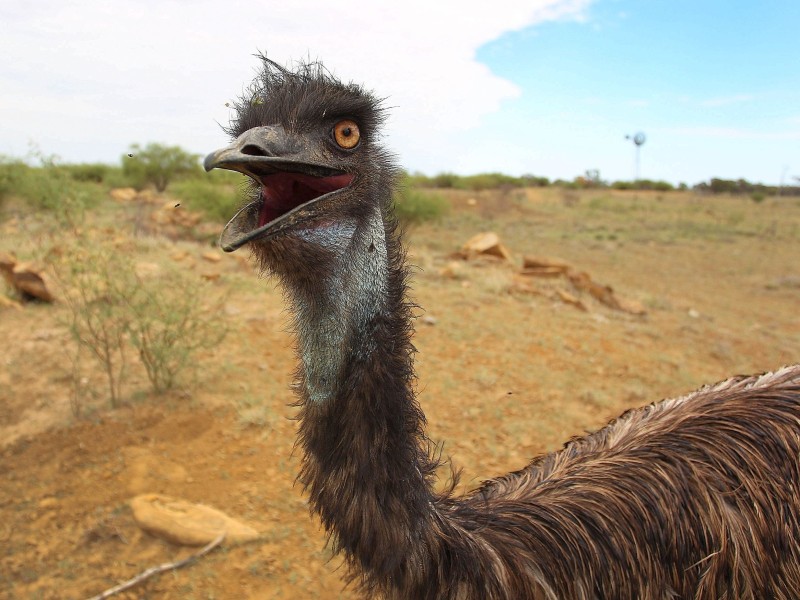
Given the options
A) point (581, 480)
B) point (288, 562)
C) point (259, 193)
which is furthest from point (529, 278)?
point (259, 193)

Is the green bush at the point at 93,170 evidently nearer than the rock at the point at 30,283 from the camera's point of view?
No

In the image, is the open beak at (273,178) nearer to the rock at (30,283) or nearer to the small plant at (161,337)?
the small plant at (161,337)

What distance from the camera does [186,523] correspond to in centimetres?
352

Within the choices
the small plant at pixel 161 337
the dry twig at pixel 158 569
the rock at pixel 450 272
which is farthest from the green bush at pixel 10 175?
the dry twig at pixel 158 569

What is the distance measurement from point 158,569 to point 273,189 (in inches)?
97.4

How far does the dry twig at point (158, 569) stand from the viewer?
309 cm

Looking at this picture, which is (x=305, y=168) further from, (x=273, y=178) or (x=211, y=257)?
(x=211, y=257)

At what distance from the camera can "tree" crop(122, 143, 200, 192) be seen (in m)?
26.5

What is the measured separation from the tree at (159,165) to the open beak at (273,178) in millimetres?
26276

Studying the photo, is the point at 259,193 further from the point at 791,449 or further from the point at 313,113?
Answer: the point at 791,449

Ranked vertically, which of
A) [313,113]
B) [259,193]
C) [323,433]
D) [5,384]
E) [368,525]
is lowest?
[5,384]

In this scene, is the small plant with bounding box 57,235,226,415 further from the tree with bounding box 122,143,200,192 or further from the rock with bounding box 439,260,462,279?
the tree with bounding box 122,143,200,192

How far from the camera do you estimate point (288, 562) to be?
342 centimetres

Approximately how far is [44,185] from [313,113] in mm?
7266
